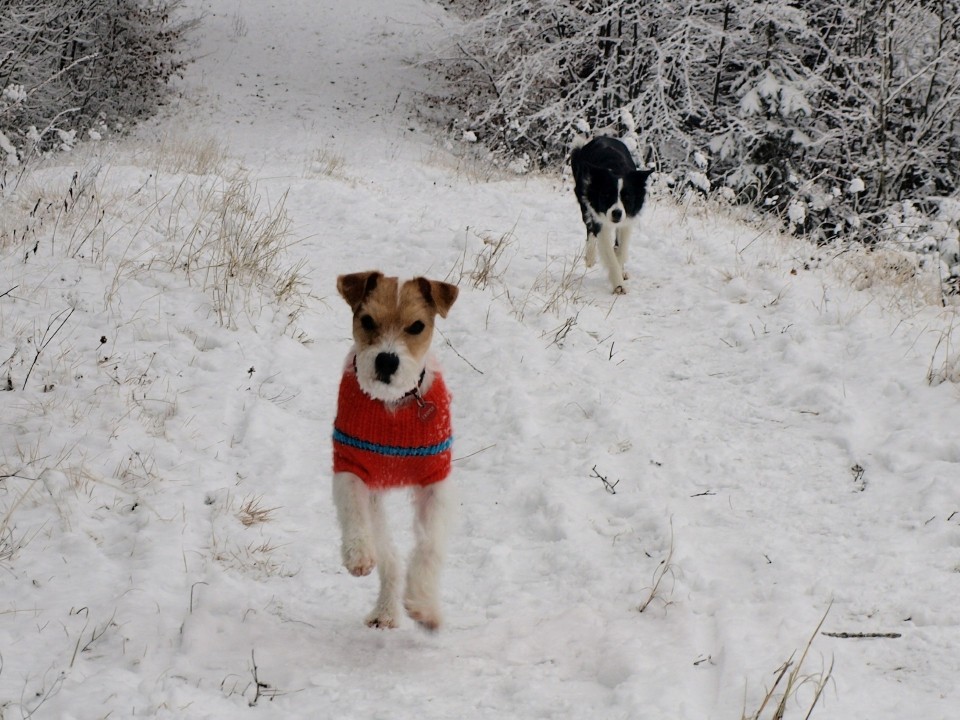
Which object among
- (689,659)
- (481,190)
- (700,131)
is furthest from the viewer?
(700,131)

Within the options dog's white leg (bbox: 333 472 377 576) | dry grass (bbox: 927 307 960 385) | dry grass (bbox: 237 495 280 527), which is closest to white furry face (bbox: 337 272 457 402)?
dog's white leg (bbox: 333 472 377 576)

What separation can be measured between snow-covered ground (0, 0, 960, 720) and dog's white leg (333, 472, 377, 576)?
375mm

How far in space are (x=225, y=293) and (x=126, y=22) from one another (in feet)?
74.6

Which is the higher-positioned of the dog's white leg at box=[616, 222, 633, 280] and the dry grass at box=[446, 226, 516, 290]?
the dog's white leg at box=[616, 222, 633, 280]

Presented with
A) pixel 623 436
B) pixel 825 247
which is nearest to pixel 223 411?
pixel 623 436

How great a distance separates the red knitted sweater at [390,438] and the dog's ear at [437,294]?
0.39m

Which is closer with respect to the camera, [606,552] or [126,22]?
[606,552]

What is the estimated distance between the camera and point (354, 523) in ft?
11.6

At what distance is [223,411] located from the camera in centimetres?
542

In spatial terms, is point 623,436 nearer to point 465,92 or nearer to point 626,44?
point 626,44

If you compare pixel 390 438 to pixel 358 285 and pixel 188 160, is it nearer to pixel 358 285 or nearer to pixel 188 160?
pixel 358 285

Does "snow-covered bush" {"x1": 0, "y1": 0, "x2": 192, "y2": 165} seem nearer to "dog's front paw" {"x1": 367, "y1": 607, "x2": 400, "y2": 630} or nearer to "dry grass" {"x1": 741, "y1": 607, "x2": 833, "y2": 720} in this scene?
"dog's front paw" {"x1": 367, "y1": 607, "x2": 400, "y2": 630}

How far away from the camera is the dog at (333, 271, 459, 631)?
139 inches

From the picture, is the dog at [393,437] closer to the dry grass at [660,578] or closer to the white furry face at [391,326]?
the white furry face at [391,326]
